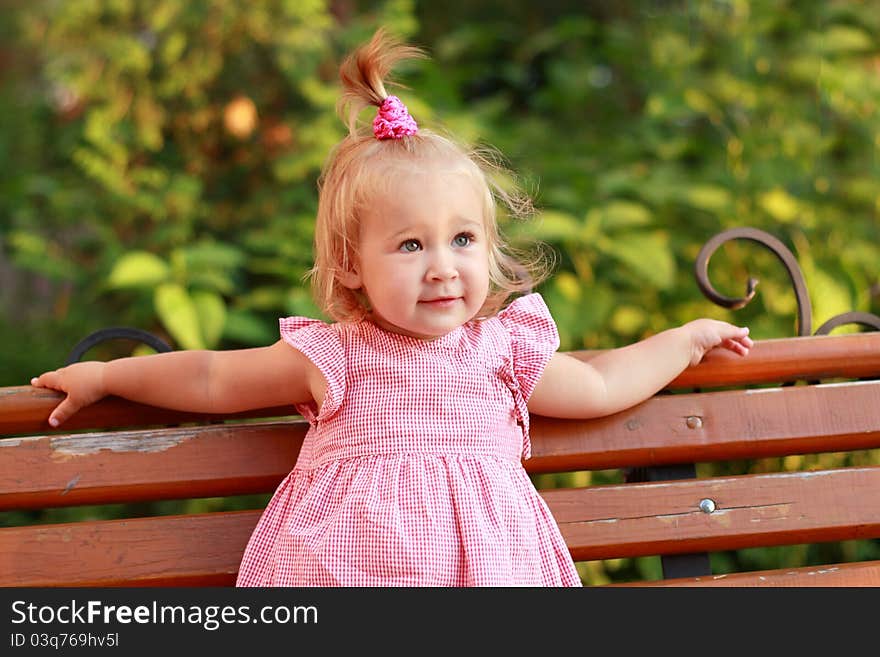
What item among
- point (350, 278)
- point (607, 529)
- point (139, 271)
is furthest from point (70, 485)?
point (139, 271)

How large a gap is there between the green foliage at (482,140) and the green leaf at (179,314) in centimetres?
1

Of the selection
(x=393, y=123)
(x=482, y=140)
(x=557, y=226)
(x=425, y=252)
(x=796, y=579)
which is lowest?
(x=796, y=579)

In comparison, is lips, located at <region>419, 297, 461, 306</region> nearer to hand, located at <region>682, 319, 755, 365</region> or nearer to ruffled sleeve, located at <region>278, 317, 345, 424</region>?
ruffled sleeve, located at <region>278, 317, 345, 424</region>

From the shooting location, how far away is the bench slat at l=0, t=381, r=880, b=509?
6.38ft

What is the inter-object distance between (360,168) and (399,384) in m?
0.37

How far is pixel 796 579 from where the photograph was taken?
195cm

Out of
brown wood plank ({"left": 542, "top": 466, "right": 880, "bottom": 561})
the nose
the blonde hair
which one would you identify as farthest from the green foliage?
the nose

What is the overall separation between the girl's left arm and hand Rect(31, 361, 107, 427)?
0.77 m

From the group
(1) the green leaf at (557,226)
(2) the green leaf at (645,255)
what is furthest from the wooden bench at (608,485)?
(1) the green leaf at (557,226)

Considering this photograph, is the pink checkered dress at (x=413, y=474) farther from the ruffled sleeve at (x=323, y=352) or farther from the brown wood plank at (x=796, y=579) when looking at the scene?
the brown wood plank at (x=796, y=579)

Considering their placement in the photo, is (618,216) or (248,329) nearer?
(618,216)

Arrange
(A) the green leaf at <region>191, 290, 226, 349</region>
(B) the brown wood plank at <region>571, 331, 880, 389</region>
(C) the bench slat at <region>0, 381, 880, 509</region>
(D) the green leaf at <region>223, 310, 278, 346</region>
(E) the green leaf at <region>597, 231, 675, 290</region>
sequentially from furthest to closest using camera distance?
(D) the green leaf at <region>223, 310, 278, 346</region> < (A) the green leaf at <region>191, 290, 226, 349</region> < (E) the green leaf at <region>597, 231, 675, 290</region> < (B) the brown wood plank at <region>571, 331, 880, 389</region> < (C) the bench slat at <region>0, 381, 880, 509</region>

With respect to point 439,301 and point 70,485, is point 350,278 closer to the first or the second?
point 439,301

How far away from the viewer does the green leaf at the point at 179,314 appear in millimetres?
3477
